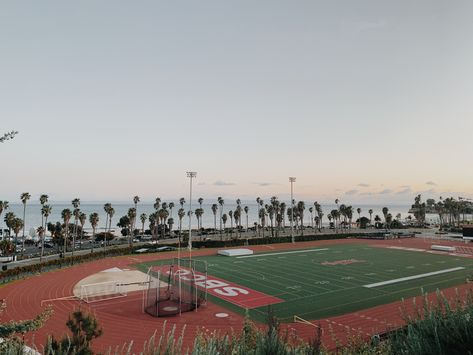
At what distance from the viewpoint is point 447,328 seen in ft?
27.4

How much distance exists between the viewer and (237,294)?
35375mm

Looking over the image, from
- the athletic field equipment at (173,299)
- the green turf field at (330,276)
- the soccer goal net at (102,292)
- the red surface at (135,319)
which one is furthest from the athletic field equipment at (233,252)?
the red surface at (135,319)

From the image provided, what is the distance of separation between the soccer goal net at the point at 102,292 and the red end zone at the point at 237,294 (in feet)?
24.6

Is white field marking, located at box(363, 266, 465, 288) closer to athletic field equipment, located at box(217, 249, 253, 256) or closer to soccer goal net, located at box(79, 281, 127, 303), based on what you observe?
soccer goal net, located at box(79, 281, 127, 303)

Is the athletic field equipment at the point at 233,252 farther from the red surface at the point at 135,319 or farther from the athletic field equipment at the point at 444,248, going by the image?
the athletic field equipment at the point at 444,248

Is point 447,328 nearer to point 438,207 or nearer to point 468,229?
point 468,229

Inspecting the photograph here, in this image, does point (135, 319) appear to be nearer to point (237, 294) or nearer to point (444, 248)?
point (237, 294)

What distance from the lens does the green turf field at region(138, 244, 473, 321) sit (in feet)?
104

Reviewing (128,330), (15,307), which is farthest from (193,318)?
(15,307)

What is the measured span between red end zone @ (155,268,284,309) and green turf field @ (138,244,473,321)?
1.00 m

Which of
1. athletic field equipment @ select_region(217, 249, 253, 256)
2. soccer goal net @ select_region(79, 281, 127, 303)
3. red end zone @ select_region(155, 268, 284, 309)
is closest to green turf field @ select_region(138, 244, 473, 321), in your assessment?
red end zone @ select_region(155, 268, 284, 309)

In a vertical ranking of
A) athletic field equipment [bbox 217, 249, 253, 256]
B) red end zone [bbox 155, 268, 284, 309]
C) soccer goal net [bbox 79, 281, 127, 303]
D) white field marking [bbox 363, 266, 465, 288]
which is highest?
athletic field equipment [bbox 217, 249, 253, 256]

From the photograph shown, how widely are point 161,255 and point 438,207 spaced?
148378mm

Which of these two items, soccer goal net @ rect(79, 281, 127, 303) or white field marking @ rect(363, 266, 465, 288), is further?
white field marking @ rect(363, 266, 465, 288)
